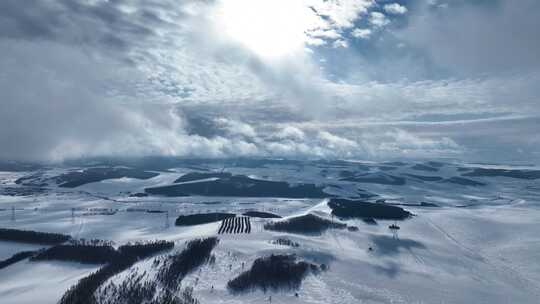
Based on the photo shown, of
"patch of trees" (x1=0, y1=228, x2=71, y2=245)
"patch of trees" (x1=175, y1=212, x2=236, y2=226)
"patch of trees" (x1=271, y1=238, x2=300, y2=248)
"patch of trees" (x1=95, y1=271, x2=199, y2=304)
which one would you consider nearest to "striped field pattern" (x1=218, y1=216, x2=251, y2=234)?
"patch of trees" (x1=175, y1=212, x2=236, y2=226)

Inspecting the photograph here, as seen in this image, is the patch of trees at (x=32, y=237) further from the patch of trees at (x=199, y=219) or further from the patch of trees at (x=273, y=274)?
the patch of trees at (x=273, y=274)

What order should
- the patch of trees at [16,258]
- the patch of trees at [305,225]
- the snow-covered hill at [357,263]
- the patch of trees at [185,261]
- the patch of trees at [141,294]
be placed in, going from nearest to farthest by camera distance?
the patch of trees at [141,294] → the snow-covered hill at [357,263] → the patch of trees at [185,261] → the patch of trees at [16,258] → the patch of trees at [305,225]

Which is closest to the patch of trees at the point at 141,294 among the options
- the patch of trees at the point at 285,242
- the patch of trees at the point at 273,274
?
the patch of trees at the point at 273,274

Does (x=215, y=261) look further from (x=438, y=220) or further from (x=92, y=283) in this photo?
(x=438, y=220)

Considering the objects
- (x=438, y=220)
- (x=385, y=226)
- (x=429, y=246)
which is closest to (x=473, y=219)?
(x=438, y=220)

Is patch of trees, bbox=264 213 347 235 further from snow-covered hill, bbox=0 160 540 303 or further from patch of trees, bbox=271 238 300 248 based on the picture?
patch of trees, bbox=271 238 300 248

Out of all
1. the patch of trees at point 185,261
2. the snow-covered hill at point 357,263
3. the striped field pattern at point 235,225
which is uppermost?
the striped field pattern at point 235,225

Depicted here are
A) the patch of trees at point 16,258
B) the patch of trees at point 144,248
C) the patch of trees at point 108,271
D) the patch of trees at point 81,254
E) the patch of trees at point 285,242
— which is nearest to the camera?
the patch of trees at point 108,271
